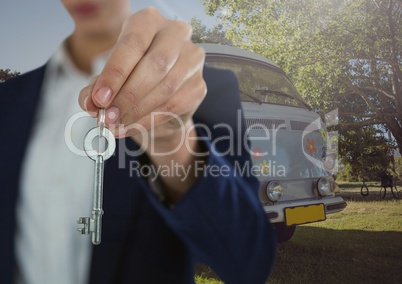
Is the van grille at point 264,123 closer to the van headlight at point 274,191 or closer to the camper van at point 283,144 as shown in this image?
the camper van at point 283,144

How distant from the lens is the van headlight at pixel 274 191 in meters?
1.55

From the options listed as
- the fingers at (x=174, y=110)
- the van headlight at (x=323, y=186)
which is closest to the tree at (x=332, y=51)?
the van headlight at (x=323, y=186)

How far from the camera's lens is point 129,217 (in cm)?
73

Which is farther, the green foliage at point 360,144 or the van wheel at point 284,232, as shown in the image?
the van wheel at point 284,232

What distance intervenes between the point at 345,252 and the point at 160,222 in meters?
1.96

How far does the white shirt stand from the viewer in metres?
0.75

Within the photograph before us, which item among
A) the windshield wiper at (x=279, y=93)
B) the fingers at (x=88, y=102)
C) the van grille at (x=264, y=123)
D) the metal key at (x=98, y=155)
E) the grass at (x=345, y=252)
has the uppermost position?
the windshield wiper at (x=279, y=93)

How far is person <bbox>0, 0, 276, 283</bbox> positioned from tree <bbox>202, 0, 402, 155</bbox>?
1096 millimetres

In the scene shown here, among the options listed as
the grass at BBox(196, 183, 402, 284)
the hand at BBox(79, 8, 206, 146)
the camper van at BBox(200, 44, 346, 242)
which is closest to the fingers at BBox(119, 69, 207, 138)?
the hand at BBox(79, 8, 206, 146)

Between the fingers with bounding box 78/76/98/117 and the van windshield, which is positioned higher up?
the van windshield

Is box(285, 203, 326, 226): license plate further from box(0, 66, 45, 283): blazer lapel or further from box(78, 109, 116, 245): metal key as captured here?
box(78, 109, 116, 245): metal key

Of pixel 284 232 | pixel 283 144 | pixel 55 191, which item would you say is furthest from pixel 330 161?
pixel 55 191

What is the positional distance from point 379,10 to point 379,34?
216mm

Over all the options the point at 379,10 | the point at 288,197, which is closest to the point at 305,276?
the point at 288,197
